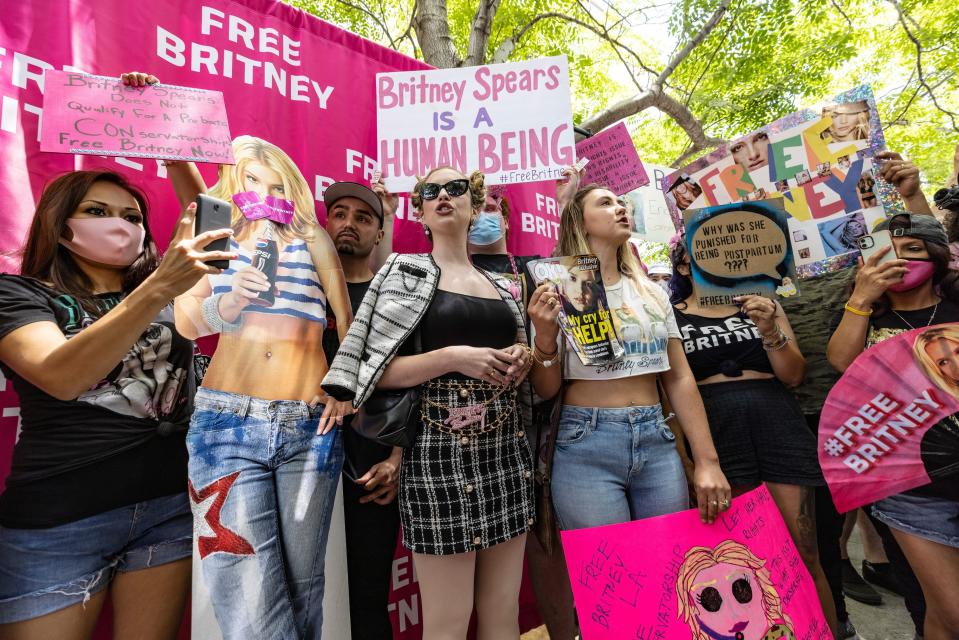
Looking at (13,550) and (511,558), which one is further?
(511,558)

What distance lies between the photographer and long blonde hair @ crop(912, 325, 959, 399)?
1.92 metres

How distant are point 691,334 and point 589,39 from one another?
8.19m

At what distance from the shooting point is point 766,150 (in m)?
2.59

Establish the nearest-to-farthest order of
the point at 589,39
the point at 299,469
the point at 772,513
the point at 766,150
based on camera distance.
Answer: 1. the point at 299,469
2. the point at 772,513
3. the point at 766,150
4. the point at 589,39

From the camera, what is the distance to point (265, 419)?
1.82 m

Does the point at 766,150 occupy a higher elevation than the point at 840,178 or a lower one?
higher

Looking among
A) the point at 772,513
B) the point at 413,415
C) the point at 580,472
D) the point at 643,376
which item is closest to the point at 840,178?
the point at 643,376

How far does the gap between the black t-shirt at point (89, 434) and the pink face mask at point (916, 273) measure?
2996mm

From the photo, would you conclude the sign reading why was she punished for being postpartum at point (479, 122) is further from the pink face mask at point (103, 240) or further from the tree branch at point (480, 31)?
the tree branch at point (480, 31)

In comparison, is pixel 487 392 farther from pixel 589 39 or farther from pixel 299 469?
pixel 589 39

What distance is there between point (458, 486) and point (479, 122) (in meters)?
2.17

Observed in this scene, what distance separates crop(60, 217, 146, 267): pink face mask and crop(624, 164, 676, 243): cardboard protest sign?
3.43 m

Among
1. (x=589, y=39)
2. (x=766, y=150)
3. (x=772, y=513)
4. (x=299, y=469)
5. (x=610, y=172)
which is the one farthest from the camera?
(x=589, y=39)

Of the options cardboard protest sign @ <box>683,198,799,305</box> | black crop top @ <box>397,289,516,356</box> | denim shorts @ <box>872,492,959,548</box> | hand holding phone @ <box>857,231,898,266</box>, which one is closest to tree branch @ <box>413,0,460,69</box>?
cardboard protest sign @ <box>683,198,799,305</box>
